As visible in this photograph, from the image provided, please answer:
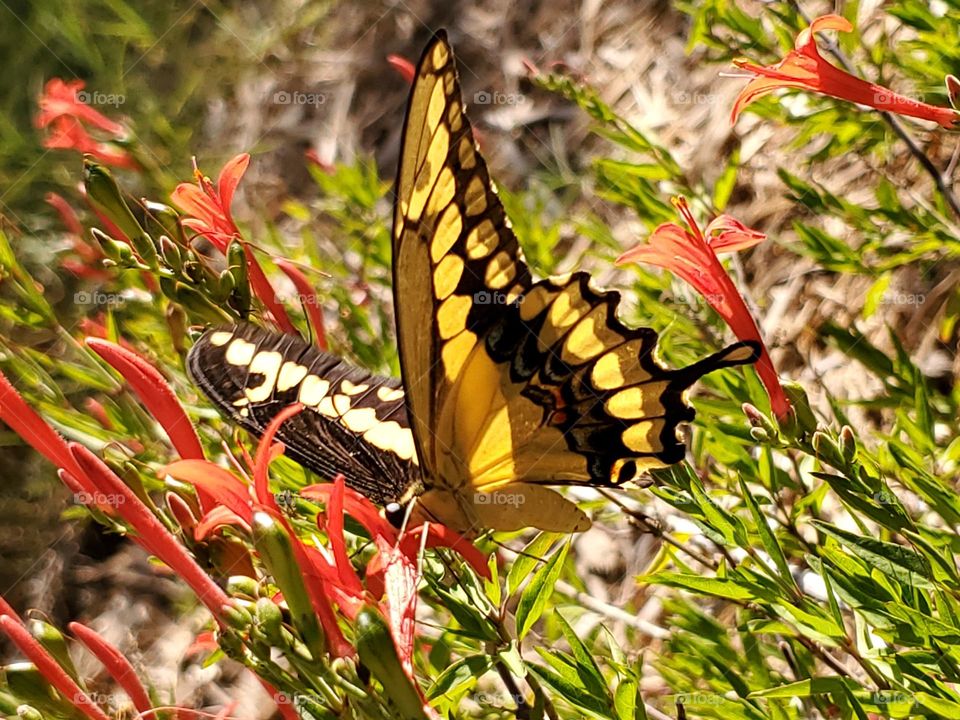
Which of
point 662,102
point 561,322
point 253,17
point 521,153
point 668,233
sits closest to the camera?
point 668,233

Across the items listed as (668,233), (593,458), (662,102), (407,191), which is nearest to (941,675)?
(593,458)

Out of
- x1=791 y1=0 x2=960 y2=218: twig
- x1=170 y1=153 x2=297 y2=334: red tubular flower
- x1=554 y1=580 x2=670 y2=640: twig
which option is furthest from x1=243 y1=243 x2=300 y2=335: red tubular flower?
x1=791 y1=0 x2=960 y2=218: twig

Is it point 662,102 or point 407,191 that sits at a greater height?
point 662,102

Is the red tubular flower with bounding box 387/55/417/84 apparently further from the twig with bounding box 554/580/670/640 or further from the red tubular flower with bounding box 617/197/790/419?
the twig with bounding box 554/580/670/640

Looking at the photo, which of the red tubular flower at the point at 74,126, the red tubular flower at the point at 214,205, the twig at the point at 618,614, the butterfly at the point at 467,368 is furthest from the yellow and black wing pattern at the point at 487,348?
the red tubular flower at the point at 74,126

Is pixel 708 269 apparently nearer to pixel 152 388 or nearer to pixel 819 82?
pixel 819 82

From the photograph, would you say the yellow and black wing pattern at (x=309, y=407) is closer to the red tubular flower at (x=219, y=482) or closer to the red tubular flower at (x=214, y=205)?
the red tubular flower at (x=214, y=205)

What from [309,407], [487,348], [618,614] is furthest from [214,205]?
[618,614]

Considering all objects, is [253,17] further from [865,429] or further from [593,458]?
[593,458]
